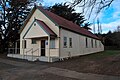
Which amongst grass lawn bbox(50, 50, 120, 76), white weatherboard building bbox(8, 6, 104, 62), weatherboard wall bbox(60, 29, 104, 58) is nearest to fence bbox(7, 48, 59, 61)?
white weatherboard building bbox(8, 6, 104, 62)

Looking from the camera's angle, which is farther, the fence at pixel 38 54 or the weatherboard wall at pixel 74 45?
the weatherboard wall at pixel 74 45

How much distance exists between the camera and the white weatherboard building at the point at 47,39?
67.8 feet

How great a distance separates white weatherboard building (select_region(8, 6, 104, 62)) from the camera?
2066 cm

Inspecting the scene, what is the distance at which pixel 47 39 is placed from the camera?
22.2m

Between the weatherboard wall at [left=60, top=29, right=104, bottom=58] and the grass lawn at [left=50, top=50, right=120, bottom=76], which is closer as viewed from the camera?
the grass lawn at [left=50, top=50, right=120, bottom=76]

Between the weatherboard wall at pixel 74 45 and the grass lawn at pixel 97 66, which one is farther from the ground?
the weatherboard wall at pixel 74 45

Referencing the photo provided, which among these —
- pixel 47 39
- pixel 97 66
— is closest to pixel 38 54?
pixel 47 39

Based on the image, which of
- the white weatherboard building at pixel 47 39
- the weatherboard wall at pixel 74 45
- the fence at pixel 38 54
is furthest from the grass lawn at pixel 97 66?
the weatherboard wall at pixel 74 45

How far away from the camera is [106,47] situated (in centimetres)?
5397

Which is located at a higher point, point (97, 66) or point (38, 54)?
point (38, 54)

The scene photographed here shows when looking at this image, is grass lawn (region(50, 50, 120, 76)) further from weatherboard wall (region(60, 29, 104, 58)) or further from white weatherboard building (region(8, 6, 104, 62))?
weatherboard wall (region(60, 29, 104, 58))

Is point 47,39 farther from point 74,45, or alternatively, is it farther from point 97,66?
point 97,66

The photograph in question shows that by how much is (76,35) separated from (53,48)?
623 centimetres

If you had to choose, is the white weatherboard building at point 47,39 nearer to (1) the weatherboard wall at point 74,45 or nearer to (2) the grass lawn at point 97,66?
(1) the weatherboard wall at point 74,45
